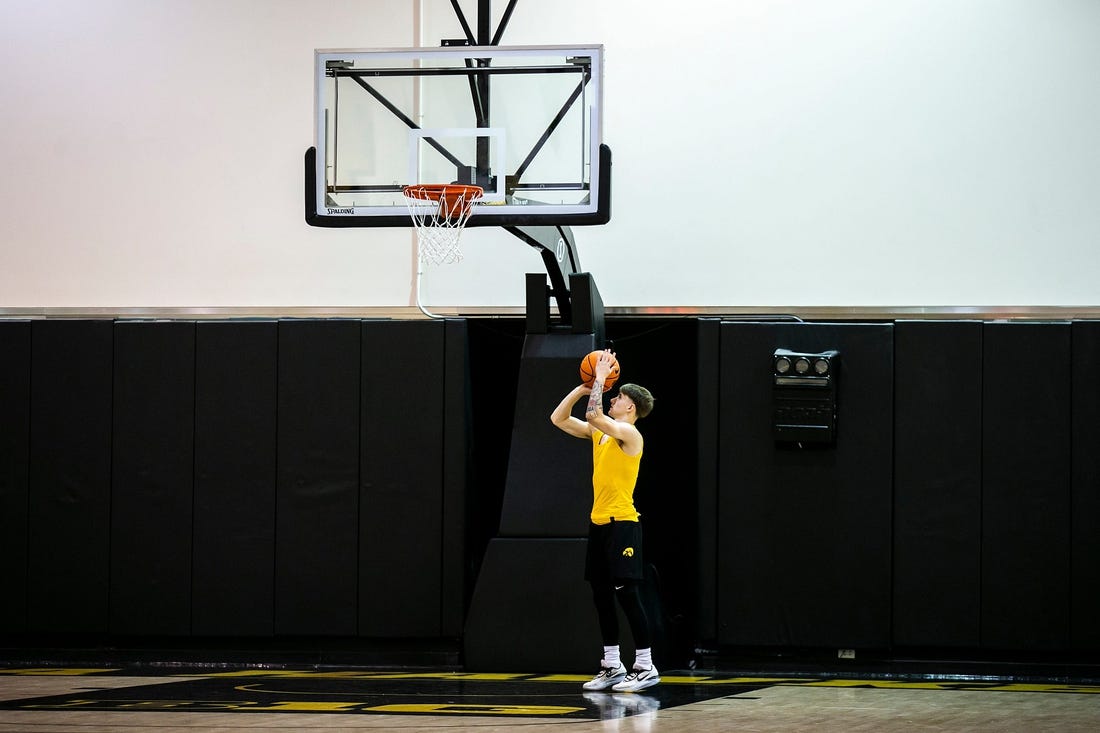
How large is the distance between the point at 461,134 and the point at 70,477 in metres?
3.82

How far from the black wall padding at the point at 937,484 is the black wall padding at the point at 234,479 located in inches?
159

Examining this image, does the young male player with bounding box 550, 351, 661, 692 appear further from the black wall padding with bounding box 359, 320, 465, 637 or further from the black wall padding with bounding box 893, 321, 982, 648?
the black wall padding with bounding box 893, 321, 982, 648

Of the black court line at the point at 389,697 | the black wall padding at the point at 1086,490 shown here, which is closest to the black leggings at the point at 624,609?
the black court line at the point at 389,697

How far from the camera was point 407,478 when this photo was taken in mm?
7387

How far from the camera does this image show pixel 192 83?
26.4 feet

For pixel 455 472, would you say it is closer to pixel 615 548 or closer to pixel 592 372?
pixel 592 372

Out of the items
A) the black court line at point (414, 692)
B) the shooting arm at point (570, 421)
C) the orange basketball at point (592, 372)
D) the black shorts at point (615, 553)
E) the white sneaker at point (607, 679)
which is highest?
the orange basketball at point (592, 372)

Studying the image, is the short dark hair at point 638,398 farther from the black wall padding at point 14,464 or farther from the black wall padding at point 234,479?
the black wall padding at point 14,464

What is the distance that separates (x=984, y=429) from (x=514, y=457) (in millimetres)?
2922

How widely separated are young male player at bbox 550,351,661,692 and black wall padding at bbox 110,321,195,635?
3.25 metres

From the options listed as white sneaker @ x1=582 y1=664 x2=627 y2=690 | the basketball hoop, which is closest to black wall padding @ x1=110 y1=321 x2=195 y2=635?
the basketball hoop

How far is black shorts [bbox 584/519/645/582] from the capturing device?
5.46 meters

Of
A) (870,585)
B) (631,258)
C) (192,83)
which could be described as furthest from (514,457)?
(192,83)

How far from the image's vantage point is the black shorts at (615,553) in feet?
17.9
